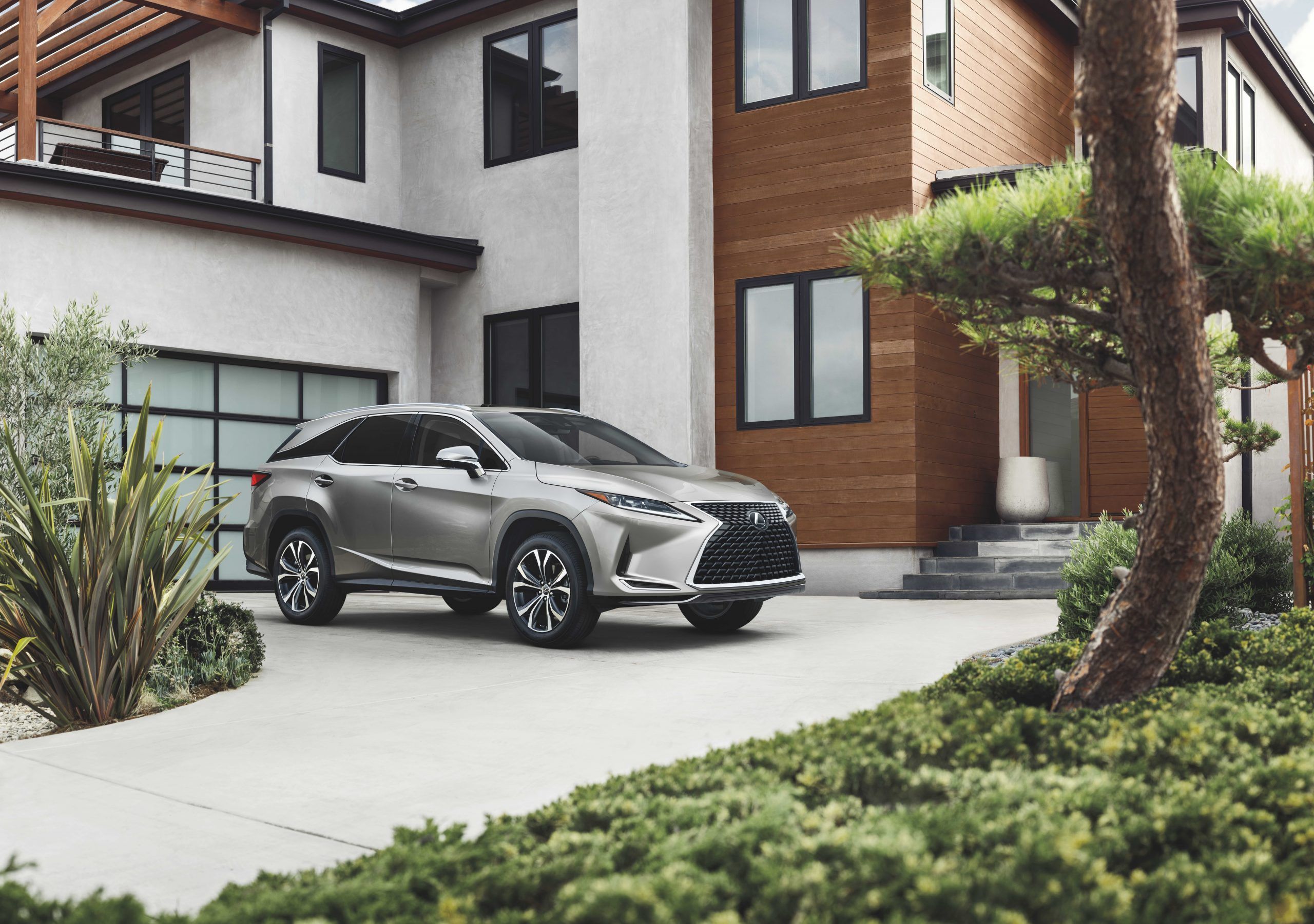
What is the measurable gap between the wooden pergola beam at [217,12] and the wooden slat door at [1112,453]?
470 inches

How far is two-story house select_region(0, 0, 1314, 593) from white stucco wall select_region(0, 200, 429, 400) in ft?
0.11

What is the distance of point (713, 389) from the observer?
552 inches

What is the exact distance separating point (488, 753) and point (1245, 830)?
325 cm

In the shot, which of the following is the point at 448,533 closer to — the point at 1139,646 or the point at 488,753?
the point at 488,753

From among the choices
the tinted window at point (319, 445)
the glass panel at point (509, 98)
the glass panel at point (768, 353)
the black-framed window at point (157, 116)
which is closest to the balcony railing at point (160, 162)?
the black-framed window at point (157, 116)

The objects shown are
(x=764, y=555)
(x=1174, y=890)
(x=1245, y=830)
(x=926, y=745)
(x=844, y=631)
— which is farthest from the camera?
(x=844, y=631)

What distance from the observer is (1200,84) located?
1597 centimetres

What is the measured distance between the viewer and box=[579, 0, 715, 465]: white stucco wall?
13719mm

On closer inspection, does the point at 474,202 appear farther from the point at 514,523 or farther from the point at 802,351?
the point at 514,523

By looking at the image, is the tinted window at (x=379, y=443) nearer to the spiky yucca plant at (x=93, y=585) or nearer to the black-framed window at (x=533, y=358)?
the spiky yucca plant at (x=93, y=585)

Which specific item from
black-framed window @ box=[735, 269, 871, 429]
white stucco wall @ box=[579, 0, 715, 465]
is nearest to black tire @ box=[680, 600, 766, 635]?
white stucco wall @ box=[579, 0, 715, 465]

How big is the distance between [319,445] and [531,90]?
7754 mm

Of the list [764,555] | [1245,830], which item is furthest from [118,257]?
[1245,830]

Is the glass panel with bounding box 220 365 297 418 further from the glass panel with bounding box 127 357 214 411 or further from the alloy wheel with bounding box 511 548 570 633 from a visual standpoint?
the alloy wheel with bounding box 511 548 570 633
